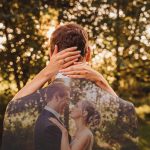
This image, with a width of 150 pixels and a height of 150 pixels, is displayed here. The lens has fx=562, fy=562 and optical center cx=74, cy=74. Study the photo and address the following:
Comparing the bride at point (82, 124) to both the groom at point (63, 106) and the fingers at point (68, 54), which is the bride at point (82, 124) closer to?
the groom at point (63, 106)

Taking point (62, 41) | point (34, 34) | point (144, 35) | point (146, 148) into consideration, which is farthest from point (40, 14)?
point (62, 41)

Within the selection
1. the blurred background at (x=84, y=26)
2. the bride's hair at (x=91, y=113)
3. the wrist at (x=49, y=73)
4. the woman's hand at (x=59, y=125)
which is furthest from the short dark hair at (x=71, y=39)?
the blurred background at (x=84, y=26)

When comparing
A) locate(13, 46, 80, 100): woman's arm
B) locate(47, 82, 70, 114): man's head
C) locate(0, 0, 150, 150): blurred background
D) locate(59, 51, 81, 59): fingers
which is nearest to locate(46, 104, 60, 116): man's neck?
locate(47, 82, 70, 114): man's head

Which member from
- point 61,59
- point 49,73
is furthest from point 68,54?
point 49,73

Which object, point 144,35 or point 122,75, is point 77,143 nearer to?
point 144,35

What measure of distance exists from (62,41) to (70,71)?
148 mm

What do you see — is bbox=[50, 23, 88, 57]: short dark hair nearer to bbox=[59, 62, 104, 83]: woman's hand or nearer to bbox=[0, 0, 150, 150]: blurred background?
bbox=[59, 62, 104, 83]: woman's hand

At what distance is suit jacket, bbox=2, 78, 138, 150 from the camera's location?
2.63m

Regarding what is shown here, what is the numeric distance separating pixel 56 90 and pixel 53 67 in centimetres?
12

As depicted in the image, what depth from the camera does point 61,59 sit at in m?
2.64

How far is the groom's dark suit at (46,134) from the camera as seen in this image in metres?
2.60

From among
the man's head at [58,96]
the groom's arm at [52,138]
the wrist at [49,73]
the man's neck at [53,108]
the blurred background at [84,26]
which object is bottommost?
the blurred background at [84,26]

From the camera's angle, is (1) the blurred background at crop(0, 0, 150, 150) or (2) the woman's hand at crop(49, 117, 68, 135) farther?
(1) the blurred background at crop(0, 0, 150, 150)

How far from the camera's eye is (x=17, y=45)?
27.3ft
